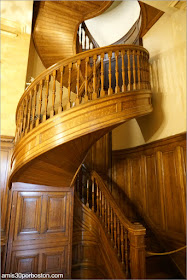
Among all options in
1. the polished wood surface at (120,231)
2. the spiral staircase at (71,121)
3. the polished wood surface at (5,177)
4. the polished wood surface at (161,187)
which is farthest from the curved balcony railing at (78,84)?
the polished wood surface at (120,231)

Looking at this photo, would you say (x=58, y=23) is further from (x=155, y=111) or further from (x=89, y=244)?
(x=89, y=244)

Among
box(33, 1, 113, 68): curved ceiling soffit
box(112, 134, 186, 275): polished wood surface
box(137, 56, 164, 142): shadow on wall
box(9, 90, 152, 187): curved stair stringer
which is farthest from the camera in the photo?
box(33, 1, 113, 68): curved ceiling soffit

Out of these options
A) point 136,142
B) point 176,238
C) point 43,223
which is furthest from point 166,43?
point 43,223

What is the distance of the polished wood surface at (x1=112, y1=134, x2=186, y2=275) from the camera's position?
2793 millimetres

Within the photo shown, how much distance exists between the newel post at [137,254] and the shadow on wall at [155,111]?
1879 millimetres

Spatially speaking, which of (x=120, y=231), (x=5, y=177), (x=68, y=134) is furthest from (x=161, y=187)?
(x=5, y=177)

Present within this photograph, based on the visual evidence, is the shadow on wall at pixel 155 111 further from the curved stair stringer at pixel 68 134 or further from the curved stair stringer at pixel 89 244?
the curved stair stringer at pixel 89 244

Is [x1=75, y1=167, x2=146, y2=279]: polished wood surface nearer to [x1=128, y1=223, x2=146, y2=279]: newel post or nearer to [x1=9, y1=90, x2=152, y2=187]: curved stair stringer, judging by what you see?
[x1=128, y1=223, x2=146, y2=279]: newel post

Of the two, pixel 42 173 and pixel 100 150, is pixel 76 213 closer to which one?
pixel 42 173

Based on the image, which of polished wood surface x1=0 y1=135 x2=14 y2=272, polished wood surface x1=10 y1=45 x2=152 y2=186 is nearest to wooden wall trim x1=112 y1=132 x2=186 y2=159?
polished wood surface x1=10 y1=45 x2=152 y2=186

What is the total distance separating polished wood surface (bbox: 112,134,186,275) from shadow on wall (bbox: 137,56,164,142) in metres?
0.27

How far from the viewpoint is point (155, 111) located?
3533mm

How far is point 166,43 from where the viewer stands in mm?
3381

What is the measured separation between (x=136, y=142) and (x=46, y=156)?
247 cm
